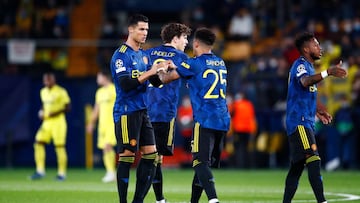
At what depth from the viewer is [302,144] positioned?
41.3ft

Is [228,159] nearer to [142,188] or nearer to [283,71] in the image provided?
[283,71]

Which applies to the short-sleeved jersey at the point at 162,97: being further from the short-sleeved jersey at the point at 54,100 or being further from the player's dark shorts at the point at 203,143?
the short-sleeved jersey at the point at 54,100

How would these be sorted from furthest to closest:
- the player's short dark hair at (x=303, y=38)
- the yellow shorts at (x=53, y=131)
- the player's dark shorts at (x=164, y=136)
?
the yellow shorts at (x=53, y=131), the player's dark shorts at (x=164, y=136), the player's short dark hair at (x=303, y=38)

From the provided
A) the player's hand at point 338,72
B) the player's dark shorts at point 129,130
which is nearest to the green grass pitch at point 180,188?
the player's dark shorts at point 129,130

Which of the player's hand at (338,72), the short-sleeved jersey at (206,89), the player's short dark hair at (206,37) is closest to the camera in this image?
the player's hand at (338,72)

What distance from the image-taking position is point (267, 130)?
93.0 feet

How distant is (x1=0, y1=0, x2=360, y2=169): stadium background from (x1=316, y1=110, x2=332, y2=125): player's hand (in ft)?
41.7

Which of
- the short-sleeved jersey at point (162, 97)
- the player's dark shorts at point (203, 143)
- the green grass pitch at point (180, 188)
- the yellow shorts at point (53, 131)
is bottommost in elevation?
the green grass pitch at point (180, 188)

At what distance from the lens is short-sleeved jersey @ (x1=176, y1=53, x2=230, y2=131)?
1227cm

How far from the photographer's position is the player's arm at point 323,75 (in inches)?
472

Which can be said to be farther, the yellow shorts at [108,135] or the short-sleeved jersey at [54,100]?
the short-sleeved jersey at [54,100]

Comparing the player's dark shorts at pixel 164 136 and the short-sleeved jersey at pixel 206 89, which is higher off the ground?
the short-sleeved jersey at pixel 206 89

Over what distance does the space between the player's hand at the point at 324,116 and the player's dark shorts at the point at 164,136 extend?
223 centimetres

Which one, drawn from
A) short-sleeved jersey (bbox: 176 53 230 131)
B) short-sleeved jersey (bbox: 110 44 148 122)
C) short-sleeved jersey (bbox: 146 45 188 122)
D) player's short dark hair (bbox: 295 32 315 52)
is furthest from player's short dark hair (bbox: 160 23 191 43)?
player's short dark hair (bbox: 295 32 315 52)
